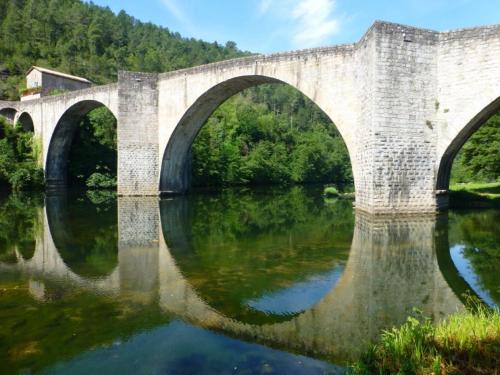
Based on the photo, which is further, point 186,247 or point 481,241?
point 481,241

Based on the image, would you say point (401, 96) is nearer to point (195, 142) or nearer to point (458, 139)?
point (458, 139)

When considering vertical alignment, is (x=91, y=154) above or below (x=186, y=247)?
above

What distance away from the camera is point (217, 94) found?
2200 centimetres

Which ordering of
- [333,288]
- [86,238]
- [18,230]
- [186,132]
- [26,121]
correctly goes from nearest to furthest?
[333,288]
[86,238]
[18,230]
[186,132]
[26,121]

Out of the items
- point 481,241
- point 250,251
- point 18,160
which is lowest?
point 250,251

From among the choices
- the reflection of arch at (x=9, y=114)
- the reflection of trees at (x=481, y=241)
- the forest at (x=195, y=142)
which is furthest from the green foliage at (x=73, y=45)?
the reflection of trees at (x=481, y=241)

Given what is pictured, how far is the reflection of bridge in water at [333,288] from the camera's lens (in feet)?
15.5

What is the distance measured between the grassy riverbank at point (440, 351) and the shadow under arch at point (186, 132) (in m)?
17.3

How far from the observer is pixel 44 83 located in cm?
3962

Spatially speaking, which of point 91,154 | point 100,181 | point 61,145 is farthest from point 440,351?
point 91,154

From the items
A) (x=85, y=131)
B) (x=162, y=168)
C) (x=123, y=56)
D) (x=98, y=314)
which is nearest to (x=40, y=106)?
(x=85, y=131)

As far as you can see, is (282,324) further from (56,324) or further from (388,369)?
(56,324)

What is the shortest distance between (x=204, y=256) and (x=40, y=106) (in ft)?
91.8

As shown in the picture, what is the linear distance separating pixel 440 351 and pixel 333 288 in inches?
115
